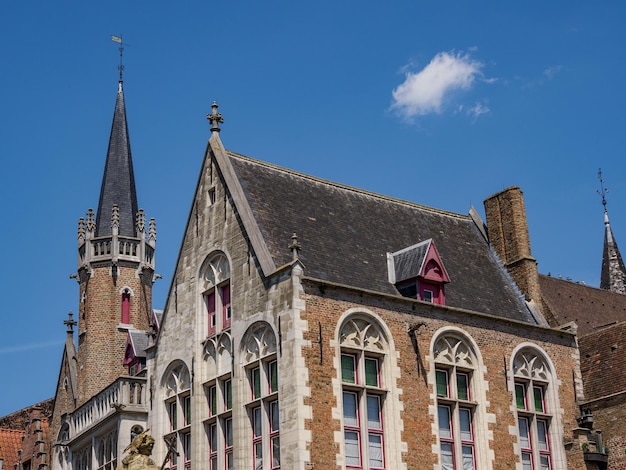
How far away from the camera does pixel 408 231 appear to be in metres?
33.3

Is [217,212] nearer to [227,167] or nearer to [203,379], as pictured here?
[227,167]

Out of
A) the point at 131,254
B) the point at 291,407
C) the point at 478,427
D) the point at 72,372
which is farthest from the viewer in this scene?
the point at 131,254

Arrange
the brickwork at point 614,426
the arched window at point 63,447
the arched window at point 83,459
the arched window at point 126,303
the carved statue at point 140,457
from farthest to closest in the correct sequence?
the arched window at point 126,303
the arched window at point 63,447
the arched window at point 83,459
the brickwork at point 614,426
the carved statue at point 140,457

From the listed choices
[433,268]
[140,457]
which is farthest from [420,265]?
[140,457]

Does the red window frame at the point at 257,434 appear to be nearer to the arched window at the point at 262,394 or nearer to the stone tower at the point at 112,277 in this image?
the arched window at the point at 262,394

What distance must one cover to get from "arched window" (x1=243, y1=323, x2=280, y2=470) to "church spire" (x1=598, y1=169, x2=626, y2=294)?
1279 inches

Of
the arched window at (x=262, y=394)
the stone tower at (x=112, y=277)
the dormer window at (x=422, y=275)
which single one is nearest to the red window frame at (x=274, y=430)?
the arched window at (x=262, y=394)

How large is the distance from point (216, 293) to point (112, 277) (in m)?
22.6

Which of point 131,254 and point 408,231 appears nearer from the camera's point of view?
point 408,231

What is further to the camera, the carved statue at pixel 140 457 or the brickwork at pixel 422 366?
the brickwork at pixel 422 366

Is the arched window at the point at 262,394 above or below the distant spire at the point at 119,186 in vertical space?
below

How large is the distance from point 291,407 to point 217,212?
24.5 ft

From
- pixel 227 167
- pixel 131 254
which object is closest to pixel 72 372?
pixel 131 254

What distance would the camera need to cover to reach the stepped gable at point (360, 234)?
1158 inches
